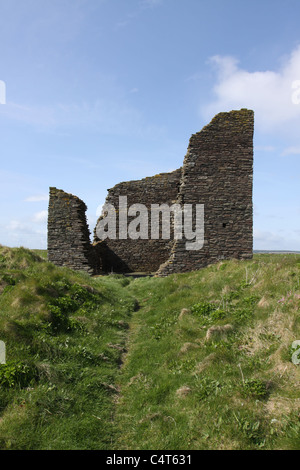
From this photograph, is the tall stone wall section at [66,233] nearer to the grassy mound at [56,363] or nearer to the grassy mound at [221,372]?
the grassy mound at [56,363]

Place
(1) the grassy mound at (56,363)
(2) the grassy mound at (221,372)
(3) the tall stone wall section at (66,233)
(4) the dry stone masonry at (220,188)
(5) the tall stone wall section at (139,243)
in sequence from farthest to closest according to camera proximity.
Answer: (5) the tall stone wall section at (139,243) < (3) the tall stone wall section at (66,233) < (4) the dry stone masonry at (220,188) < (1) the grassy mound at (56,363) < (2) the grassy mound at (221,372)

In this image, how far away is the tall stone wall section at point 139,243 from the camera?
68.9 ft

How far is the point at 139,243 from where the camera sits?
843 inches

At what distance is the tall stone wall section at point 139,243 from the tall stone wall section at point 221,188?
5449 millimetres

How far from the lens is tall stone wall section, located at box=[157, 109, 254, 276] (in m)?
15.3

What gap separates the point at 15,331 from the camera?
5832mm

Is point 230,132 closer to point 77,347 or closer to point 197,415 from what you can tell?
point 77,347

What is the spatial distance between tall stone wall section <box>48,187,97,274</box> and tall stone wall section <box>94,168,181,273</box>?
356cm

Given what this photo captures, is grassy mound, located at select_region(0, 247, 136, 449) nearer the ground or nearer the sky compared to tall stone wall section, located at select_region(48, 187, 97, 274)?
nearer the ground

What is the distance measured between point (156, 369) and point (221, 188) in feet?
36.4
